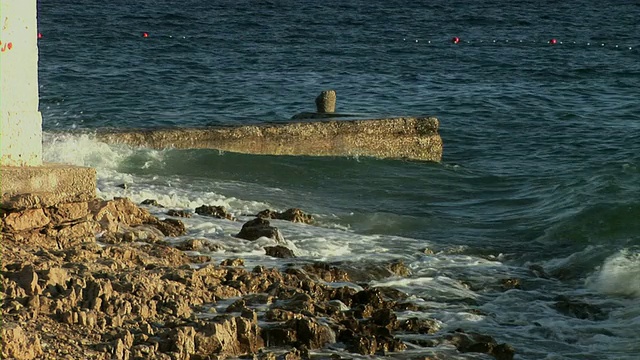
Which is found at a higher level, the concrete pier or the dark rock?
the concrete pier

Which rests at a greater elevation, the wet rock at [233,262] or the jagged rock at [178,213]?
the wet rock at [233,262]

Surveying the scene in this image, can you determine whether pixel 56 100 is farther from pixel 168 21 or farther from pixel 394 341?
pixel 168 21

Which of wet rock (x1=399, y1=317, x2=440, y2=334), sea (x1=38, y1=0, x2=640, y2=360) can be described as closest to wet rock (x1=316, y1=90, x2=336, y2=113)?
sea (x1=38, y1=0, x2=640, y2=360)

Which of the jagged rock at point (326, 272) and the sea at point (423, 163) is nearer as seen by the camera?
the jagged rock at point (326, 272)

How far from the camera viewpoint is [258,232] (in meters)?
10.7

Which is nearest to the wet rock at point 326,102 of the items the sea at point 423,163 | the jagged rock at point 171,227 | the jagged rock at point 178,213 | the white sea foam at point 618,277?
the sea at point 423,163

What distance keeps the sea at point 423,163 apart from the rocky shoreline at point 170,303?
307 mm

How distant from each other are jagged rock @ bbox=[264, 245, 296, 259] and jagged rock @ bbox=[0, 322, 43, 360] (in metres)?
3.71

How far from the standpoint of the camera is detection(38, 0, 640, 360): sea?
10.1 meters

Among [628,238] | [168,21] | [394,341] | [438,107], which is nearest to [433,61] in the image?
[438,107]

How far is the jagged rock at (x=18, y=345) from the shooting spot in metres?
6.32

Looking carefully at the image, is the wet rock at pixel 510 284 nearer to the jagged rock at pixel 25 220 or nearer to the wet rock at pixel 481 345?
the wet rock at pixel 481 345

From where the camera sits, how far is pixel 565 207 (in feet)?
47.9

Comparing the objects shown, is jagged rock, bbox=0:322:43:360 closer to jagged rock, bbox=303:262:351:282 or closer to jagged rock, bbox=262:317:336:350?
jagged rock, bbox=262:317:336:350
